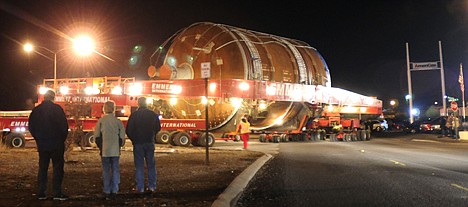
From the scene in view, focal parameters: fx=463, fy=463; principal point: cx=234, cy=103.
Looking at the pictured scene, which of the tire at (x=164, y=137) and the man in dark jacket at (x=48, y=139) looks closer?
the man in dark jacket at (x=48, y=139)

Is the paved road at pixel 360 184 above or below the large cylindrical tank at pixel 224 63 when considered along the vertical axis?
below

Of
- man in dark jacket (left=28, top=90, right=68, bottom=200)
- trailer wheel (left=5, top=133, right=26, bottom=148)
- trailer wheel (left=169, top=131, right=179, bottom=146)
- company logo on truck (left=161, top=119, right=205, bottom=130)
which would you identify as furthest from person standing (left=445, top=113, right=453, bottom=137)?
man in dark jacket (left=28, top=90, right=68, bottom=200)

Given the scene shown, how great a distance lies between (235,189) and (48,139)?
3.39 m

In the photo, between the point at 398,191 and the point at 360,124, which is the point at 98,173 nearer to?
the point at 398,191

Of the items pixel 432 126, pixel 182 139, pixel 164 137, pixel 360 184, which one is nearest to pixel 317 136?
pixel 182 139

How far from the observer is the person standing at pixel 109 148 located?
24.2 feet

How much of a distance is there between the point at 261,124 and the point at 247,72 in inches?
211

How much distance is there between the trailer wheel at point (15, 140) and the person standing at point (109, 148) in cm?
1253

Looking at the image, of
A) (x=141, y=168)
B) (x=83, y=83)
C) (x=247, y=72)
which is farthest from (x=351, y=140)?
(x=141, y=168)

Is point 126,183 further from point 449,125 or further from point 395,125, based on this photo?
point 395,125

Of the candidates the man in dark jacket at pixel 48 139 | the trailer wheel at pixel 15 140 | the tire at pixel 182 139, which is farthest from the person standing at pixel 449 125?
the man in dark jacket at pixel 48 139

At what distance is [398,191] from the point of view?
8.63m

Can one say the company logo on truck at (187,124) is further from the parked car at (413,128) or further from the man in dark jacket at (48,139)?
the parked car at (413,128)

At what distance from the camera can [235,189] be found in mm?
8523
